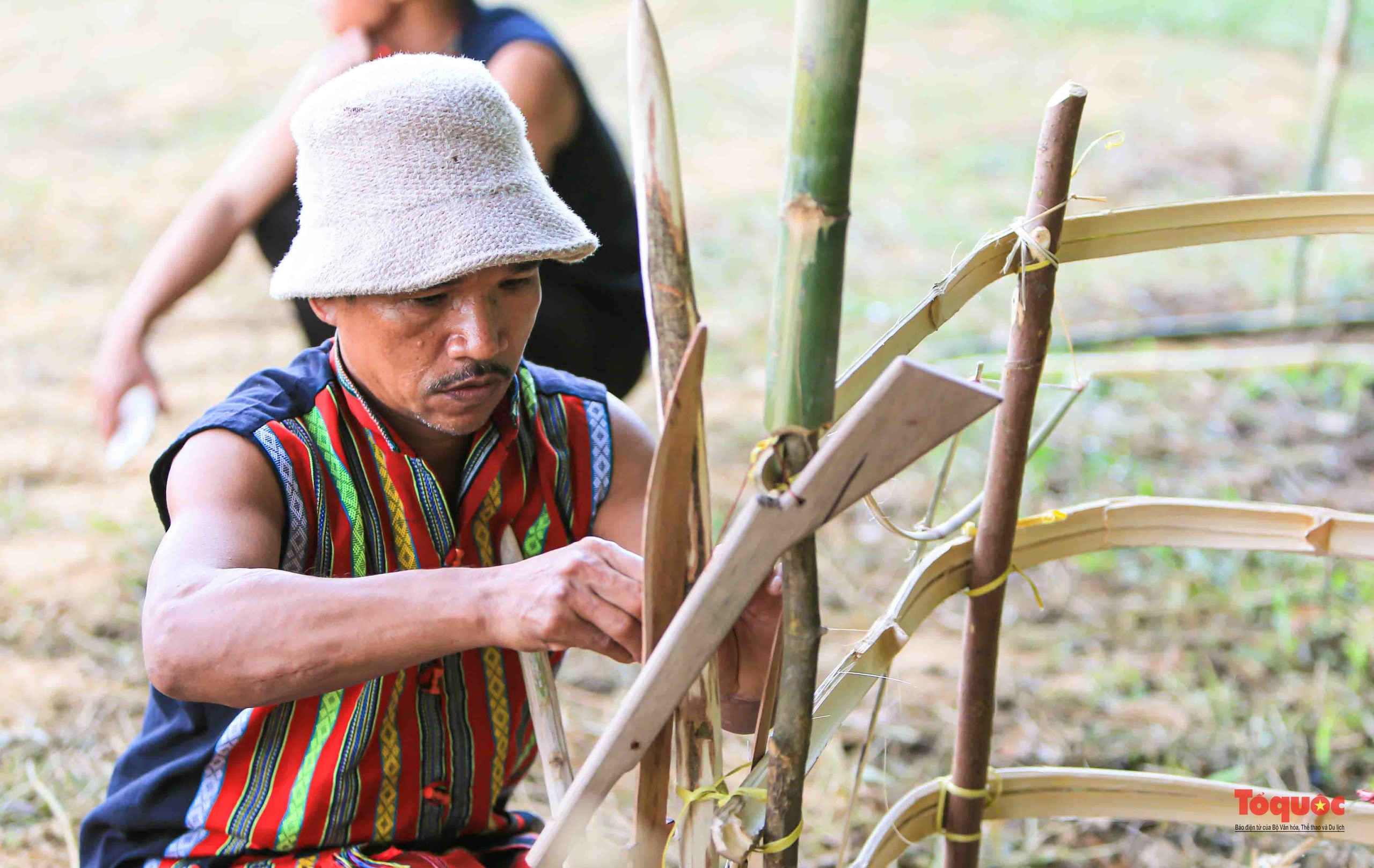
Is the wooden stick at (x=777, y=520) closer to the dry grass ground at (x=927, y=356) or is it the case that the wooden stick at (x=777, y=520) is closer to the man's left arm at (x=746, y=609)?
the man's left arm at (x=746, y=609)

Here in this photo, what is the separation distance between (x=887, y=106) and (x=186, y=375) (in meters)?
4.04

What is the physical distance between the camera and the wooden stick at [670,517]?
2.55 feet

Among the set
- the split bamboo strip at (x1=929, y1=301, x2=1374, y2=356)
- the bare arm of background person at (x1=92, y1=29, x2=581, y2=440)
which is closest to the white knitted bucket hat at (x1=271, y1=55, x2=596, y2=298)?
the bare arm of background person at (x1=92, y1=29, x2=581, y2=440)

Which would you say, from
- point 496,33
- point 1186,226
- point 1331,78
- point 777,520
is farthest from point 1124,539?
point 1331,78

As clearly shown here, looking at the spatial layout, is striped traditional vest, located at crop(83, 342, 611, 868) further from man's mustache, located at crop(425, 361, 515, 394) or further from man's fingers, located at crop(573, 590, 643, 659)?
man's fingers, located at crop(573, 590, 643, 659)

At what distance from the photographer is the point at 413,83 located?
100 centimetres

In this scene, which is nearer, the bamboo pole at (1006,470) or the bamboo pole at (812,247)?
the bamboo pole at (812,247)

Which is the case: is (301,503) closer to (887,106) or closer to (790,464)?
(790,464)

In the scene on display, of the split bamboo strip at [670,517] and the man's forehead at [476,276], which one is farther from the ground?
the man's forehead at [476,276]

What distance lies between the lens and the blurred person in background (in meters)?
1.84

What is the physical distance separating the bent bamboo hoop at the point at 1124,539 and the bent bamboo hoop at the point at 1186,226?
203mm

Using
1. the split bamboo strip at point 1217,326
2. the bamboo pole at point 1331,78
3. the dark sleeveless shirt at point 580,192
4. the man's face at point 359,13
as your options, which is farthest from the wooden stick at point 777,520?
the bamboo pole at point 1331,78

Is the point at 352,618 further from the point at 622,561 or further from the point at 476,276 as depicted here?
Answer: the point at 476,276

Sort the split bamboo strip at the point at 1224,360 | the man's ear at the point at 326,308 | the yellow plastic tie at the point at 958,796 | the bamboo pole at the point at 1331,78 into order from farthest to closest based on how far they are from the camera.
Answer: the split bamboo strip at the point at 1224,360 → the bamboo pole at the point at 1331,78 → the yellow plastic tie at the point at 958,796 → the man's ear at the point at 326,308
